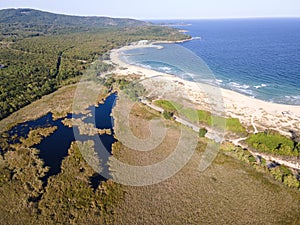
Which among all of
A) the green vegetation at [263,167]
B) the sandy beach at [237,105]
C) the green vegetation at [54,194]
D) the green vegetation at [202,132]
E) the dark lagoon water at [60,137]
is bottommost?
the green vegetation at [54,194]

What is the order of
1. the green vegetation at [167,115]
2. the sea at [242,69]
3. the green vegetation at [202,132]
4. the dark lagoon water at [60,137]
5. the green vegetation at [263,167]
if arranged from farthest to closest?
the sea at [242,69] < the green vegetation at [167,115] < the green vegetation at [202,132] < the dark lagoon water at [60,137] < the green vegetation at [263,167]

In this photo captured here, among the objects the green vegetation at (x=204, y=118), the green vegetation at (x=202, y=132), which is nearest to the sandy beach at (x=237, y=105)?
the green vegetation at (x=204, y=118)

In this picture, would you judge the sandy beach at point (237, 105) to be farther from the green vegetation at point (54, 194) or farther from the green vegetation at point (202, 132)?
the green vegetation at point (54, 194)

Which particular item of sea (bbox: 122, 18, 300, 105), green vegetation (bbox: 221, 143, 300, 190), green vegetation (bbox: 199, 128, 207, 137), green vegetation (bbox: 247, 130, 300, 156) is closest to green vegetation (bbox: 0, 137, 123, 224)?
green vegetation (bbox: 199, 128, 207, 137)

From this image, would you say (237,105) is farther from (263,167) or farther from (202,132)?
(263,167)

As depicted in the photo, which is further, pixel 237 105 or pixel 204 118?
pixel 237 105

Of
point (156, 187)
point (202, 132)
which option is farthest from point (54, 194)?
point (202, 132)
